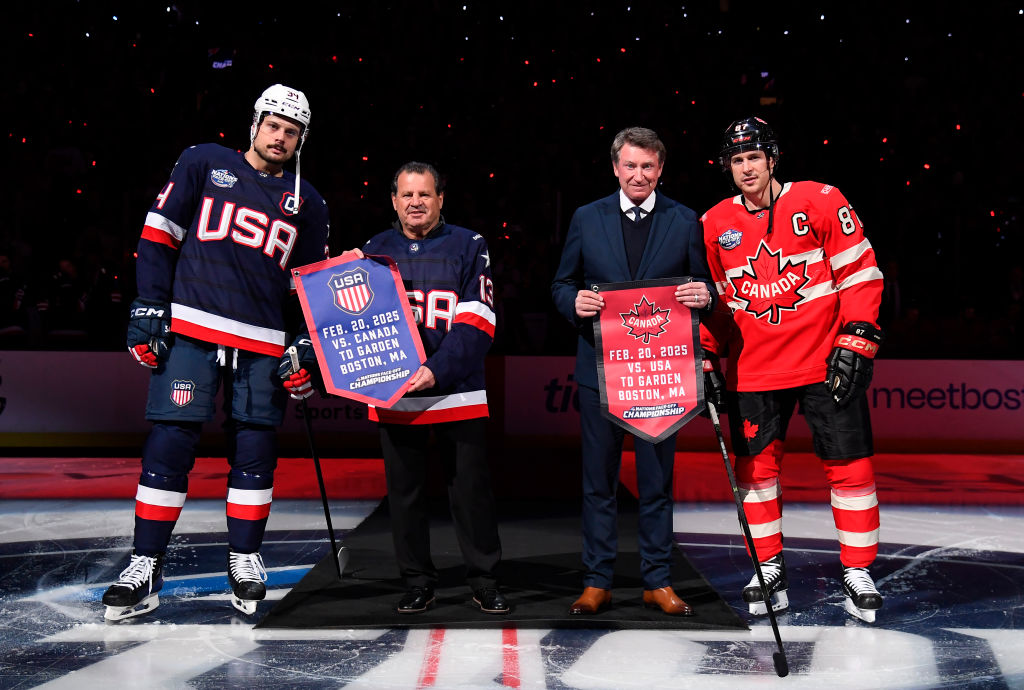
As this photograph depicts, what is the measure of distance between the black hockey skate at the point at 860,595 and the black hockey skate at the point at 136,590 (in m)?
2.80

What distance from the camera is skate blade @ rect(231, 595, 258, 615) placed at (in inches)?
156

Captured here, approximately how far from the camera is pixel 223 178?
407 cm

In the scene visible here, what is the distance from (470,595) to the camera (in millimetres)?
4227

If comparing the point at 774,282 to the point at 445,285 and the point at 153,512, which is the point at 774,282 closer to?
the point at 445,285

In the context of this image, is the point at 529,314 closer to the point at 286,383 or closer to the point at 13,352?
the point at 13,352

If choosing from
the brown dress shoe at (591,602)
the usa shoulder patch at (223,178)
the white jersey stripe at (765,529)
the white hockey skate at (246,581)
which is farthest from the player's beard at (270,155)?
the white jersey stripe at (765,529)

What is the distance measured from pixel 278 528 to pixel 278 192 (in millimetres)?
2448

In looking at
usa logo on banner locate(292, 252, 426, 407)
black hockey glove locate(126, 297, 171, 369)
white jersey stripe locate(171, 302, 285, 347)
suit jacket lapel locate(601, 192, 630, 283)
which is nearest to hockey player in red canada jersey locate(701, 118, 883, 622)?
suit jacket lapel locate(601, 192, 630, 283)

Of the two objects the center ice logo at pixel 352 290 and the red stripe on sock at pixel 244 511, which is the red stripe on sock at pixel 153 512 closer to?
the red stripe on sock at pixel 244 511

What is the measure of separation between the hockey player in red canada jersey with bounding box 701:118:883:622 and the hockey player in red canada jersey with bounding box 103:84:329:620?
6.02ft

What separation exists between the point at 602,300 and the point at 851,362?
1.06 meters

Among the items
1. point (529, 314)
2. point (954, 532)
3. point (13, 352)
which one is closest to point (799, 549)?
point (954, 532)

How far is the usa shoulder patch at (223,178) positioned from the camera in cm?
407

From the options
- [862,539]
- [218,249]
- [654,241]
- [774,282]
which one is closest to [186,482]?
[218,249]
